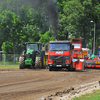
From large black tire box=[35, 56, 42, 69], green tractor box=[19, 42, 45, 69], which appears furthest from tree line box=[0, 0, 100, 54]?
large black tire box=[35, 56, 42, 69]

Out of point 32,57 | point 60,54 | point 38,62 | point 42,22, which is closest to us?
point 60,54

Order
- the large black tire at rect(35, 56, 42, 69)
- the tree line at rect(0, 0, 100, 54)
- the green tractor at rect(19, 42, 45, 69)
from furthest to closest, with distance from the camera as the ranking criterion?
the tree line at rect(0, 0, 100, 54) < the green tractor at rect(19, 42, 45, 69) < the large black tire at rect(35, 56, 42, 69)

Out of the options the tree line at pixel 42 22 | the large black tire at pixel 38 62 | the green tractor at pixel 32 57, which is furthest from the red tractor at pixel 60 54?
the tree line at pixel 42 22

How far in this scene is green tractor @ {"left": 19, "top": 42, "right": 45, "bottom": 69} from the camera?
25.1m

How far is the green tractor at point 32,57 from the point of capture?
2509 centimetres

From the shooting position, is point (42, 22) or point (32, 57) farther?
point (42, 22)

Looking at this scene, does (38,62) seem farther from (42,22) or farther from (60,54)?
(42,22)

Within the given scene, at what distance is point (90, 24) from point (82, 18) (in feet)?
8.13

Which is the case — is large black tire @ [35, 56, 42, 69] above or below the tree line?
below

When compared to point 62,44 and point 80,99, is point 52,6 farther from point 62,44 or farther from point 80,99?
point 80,99

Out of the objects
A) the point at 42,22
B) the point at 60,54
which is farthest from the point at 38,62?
the point at 42,22

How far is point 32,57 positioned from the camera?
26.0 meters

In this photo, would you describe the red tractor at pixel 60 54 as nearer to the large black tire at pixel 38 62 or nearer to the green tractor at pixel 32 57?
the large black tire at pixel 38 62

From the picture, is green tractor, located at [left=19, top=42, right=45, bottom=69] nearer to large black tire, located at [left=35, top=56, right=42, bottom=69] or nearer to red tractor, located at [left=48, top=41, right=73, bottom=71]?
large black tire, located at [left=35, top=56, right=42, bottom=69]
